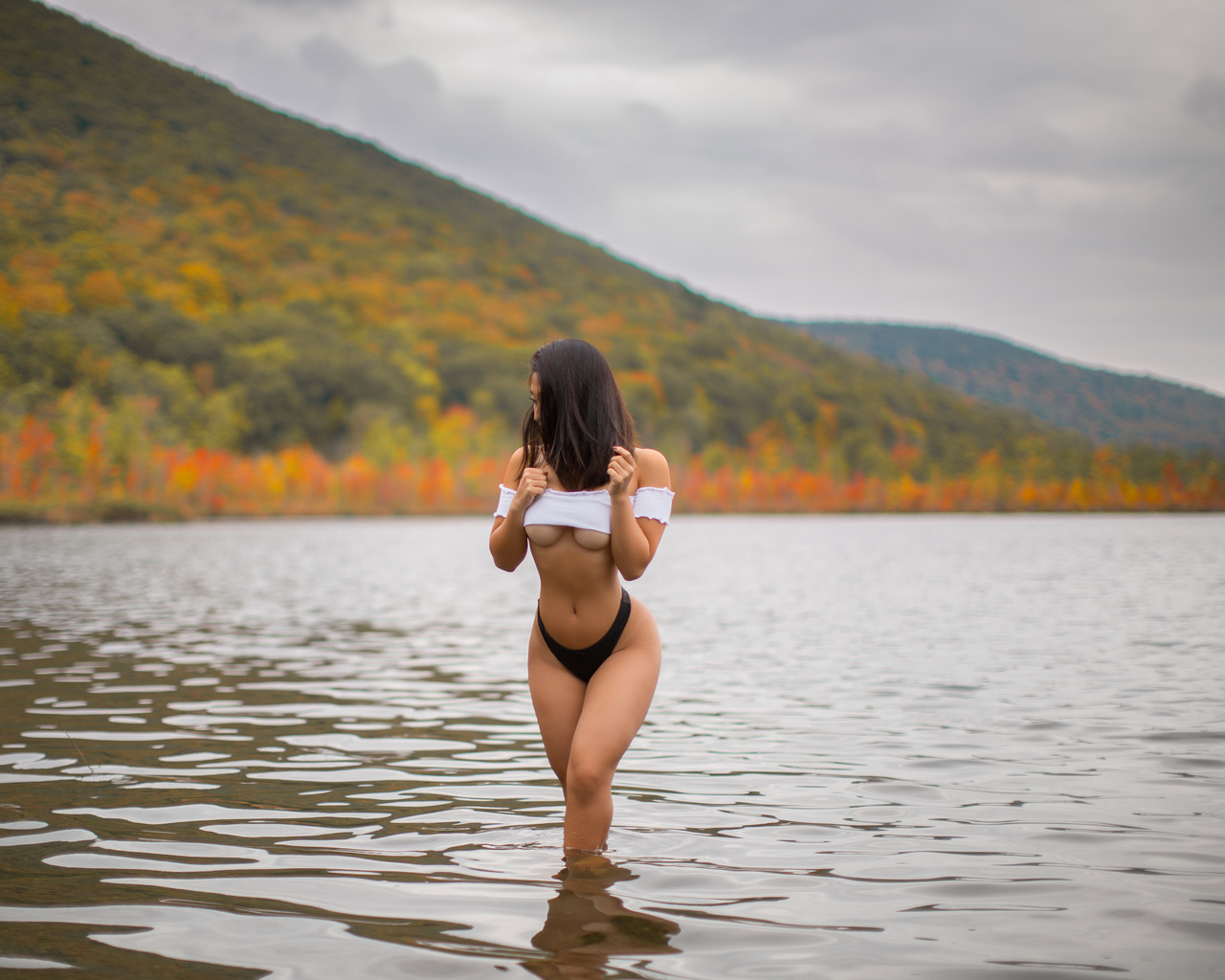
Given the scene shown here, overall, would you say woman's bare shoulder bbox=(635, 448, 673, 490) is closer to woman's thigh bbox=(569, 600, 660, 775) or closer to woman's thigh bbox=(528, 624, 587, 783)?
woman's thigh bbox=(569, 600, 660, 775)

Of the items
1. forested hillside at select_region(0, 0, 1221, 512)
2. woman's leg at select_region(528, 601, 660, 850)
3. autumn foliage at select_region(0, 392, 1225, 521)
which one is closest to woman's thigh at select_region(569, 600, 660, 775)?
woman's leg at select_region(528, 601, 660, 850)

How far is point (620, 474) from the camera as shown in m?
5.25

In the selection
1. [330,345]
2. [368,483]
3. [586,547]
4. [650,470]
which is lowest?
[368,483]

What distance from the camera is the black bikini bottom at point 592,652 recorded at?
5.64 m

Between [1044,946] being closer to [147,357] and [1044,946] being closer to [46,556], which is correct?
[46,556]

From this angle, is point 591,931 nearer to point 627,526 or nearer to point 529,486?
point 627,526

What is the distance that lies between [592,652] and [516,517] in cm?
78

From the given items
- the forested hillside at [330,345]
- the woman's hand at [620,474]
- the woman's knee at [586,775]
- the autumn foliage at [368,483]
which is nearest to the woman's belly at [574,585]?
the woman's hand at [620,474]

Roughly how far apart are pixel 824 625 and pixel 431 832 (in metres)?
14.0

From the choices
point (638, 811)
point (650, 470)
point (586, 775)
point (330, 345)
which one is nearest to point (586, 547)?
point (650, 470)

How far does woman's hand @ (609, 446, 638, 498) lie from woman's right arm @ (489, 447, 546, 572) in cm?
36

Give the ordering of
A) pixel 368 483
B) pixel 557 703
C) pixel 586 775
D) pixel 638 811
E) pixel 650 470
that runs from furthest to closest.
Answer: pixel 368 483 < pixel 638 811 < pixel 557 703 < pixel 650 470 < pixel 586 775

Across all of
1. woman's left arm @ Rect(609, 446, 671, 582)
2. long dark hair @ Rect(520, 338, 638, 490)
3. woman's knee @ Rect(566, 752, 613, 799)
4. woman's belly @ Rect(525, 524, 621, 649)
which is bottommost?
woman's knee @ Rect(566, 752, 613, 799)

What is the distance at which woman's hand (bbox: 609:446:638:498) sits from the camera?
5242 millimetres
